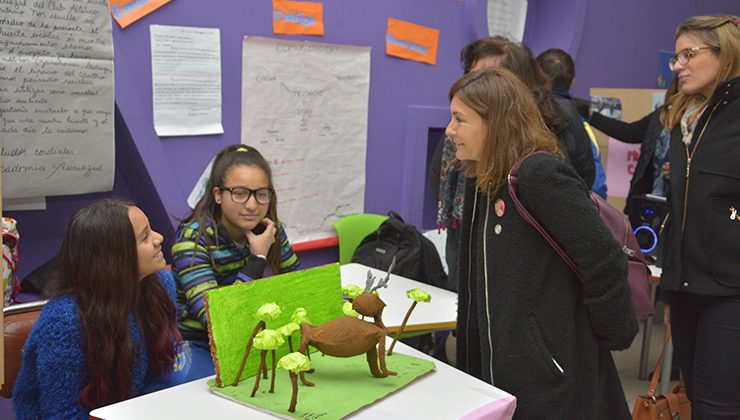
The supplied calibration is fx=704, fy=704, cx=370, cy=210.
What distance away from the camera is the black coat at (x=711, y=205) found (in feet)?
7.47

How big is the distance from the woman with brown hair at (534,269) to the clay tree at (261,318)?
22.5 inches

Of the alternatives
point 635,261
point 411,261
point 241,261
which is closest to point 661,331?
point 411,261

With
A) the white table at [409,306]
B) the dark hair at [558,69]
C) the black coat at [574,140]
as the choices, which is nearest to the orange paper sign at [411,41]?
the dark hair at [558,69]

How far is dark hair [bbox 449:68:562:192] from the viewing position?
178 centimetres

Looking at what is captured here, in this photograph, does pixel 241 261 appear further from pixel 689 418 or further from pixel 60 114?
pixel 689 418

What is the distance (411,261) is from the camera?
3236 millimetres

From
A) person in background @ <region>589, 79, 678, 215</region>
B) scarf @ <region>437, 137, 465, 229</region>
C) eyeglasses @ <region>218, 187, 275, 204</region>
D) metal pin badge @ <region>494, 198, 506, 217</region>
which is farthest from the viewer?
person in background @ <region>589, 79, 678, 215</region>

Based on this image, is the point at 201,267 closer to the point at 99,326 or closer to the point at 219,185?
the point at 219,185

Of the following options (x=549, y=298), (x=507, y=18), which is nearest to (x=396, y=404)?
(x=549, y=298)

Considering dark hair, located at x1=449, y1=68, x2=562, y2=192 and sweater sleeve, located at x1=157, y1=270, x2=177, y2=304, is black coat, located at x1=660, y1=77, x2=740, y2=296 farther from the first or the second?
sweater sleeve, located at x1=157, y1=270, x2=177, y2=304

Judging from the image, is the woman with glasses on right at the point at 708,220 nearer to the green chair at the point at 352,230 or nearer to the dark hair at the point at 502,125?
the dark hair at the point at 502,125

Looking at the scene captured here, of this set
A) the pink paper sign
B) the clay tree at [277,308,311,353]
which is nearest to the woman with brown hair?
the clay tree at [277,308,311,353]

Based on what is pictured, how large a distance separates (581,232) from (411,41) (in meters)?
2.34

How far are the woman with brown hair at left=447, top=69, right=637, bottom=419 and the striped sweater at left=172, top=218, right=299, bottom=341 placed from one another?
786 mm
